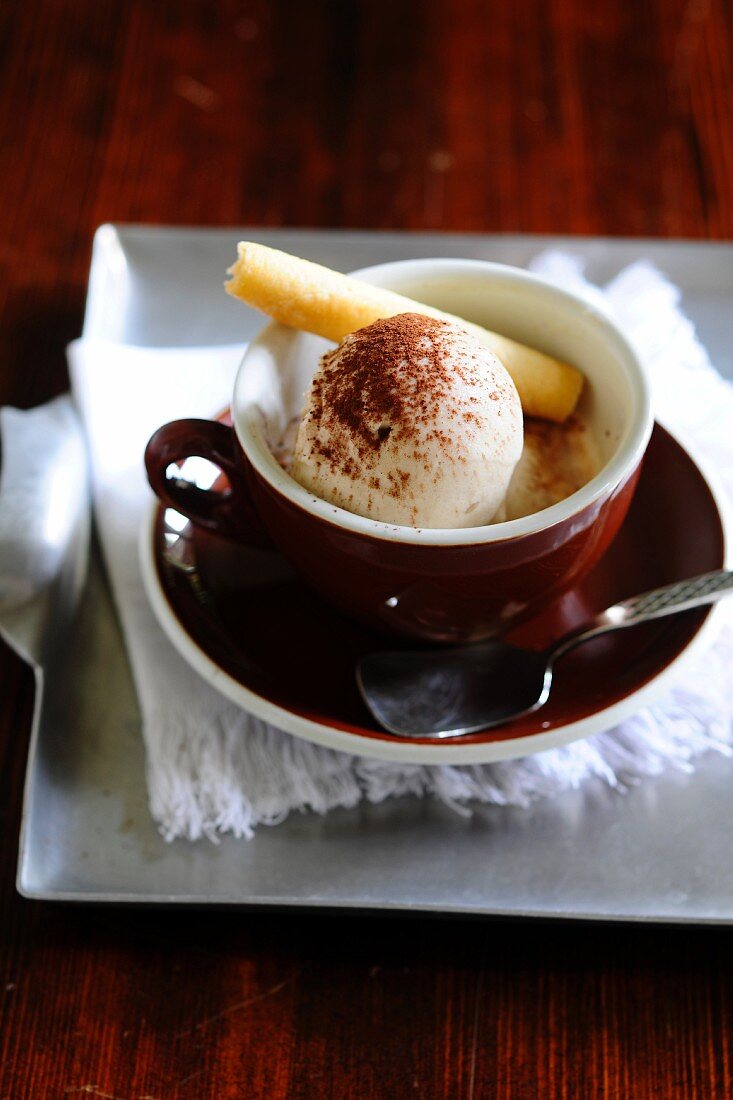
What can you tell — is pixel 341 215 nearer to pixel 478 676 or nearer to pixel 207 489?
pixel 207 489

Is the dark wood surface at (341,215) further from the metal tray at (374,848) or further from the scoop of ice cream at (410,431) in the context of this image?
the scoop of ice cream at (410,431)

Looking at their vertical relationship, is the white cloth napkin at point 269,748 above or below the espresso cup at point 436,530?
below

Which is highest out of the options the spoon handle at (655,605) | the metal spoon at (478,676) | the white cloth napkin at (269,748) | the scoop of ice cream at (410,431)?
the scoop of ice cream at (410,431)

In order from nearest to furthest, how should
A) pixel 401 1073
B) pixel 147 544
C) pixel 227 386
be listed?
pixel 401 1073, pixel 147 544, pixel 227 386

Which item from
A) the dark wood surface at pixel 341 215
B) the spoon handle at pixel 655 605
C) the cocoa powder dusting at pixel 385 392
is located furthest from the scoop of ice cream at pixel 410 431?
the dark wood surface at pixel 341 215

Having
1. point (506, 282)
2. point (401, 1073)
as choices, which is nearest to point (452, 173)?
point (506, 282)

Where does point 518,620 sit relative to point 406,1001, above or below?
above

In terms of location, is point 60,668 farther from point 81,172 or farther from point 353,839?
point 81,172
